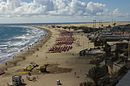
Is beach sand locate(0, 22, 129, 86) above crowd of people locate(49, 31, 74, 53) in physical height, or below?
above

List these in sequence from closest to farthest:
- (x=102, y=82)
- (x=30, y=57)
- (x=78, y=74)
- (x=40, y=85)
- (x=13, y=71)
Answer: (x=102, y=82)
(x=40, y=85)
(x=78, y=74)
(x=13, y=71)
(x=30, y=57)

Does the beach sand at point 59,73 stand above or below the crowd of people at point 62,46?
above

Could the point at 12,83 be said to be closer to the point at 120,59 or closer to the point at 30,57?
the point at 120,59

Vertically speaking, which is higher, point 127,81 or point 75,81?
point 127,81

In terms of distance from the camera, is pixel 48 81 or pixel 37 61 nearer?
pixel 48 81

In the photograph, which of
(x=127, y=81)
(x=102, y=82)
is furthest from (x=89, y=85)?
(x=127, y=81)

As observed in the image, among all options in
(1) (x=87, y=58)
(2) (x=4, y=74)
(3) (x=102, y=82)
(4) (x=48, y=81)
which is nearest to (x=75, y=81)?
(4) (x=48, y=81)

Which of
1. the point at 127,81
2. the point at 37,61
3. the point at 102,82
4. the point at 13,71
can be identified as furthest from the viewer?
the point at 37,61

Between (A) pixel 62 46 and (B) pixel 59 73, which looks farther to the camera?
(A) pixel 62 46

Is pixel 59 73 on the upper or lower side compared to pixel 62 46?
upper

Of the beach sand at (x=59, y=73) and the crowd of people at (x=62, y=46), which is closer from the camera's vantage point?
the beach sand at (x=59, y=73)

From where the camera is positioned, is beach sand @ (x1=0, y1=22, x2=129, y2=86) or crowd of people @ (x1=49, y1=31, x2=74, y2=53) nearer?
beach sand @ (x1=0, y1=22, x2=129, y2=86)
